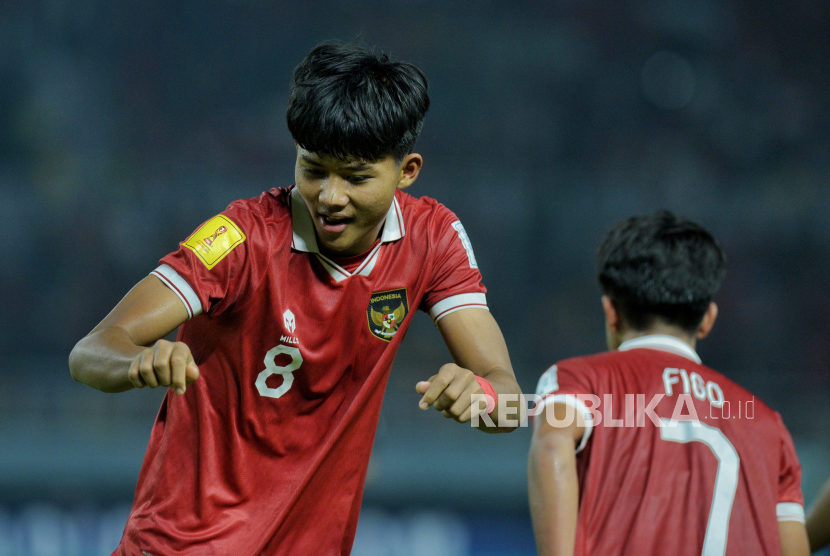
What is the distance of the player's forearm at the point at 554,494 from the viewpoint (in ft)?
6.83

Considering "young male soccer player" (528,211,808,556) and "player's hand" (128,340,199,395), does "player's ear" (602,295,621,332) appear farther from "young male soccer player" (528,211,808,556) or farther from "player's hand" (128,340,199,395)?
"player's hand" (128,340,199,395)

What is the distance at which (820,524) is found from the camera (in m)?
2.89

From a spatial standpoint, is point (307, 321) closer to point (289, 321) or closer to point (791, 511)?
point (289, 321)

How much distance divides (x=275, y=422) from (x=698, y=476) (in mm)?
1168

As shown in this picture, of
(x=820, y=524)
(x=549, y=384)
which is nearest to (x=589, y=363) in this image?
(x=549, y=384)

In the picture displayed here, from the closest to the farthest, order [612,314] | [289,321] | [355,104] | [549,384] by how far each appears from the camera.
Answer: [355,104] < [289,321] < [549,384] < [612,314]

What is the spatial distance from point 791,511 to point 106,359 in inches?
78.0

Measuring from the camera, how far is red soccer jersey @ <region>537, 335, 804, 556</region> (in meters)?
2.20

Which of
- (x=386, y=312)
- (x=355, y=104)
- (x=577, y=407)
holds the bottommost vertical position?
(x=577, y=407)

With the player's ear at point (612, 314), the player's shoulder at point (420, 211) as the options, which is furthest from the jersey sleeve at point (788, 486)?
the player's shoulder at point (420, 211)

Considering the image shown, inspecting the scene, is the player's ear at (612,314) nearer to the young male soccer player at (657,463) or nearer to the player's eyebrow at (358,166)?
the young male soccer player at (657,463)

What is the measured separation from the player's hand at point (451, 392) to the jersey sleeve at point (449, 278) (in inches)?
22.2

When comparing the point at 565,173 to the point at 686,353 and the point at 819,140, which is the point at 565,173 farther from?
the point at 686,353

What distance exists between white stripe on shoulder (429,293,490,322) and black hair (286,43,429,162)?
17.3 inches
